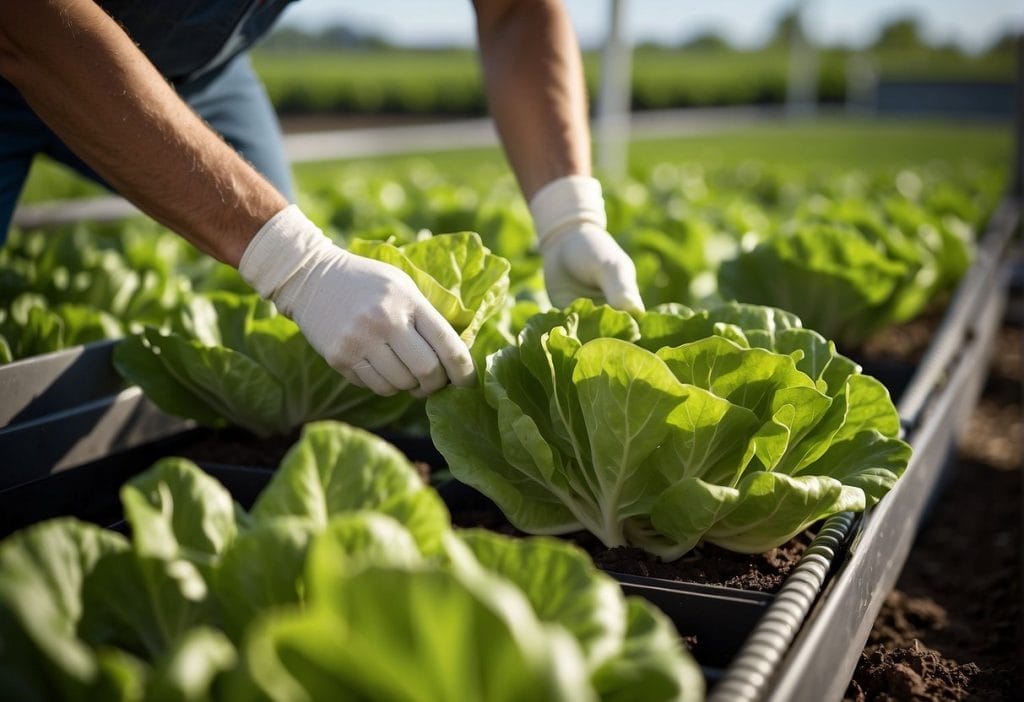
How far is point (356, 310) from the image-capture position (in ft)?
6.54

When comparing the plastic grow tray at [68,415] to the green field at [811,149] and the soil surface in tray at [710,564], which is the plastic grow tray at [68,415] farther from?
the green field at [811,149]

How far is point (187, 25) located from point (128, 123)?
82 centimetres

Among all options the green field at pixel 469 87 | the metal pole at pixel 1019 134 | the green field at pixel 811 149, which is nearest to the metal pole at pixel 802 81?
the green field at pixel 469 87

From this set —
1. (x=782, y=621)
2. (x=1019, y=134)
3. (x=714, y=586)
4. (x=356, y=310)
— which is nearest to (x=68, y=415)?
(x=356, y=310)

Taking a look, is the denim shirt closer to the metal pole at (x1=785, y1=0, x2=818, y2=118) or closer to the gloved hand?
the gloved hand

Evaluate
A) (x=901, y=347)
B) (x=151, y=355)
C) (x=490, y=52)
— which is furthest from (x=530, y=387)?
(x=901, y=347)

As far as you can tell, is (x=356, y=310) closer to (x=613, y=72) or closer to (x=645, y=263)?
(x=645, y=263)

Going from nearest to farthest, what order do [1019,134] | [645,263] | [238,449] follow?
[238,449]
[645,263]
[1019,134]

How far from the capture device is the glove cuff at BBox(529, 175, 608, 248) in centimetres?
280

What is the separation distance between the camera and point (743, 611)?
1.69 m

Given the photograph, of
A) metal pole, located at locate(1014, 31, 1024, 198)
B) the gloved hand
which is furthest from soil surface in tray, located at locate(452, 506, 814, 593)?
metal pole, located at locate(1014, 31, 1024, 198)

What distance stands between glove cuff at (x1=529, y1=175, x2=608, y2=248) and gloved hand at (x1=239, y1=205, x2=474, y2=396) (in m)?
0.83

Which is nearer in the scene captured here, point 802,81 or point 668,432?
point 668,432

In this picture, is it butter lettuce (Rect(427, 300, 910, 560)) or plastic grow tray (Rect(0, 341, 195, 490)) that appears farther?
plastic grow tray (Rect(0, 341, 195, 490))
